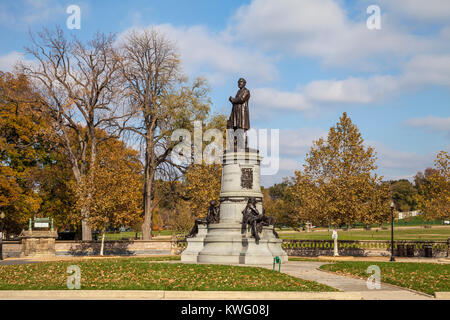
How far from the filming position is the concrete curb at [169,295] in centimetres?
1228

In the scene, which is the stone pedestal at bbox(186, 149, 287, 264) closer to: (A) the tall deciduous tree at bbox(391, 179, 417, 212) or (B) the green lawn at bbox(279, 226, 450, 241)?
(B) the green lawn at bbox(279, 226, 450, 241)

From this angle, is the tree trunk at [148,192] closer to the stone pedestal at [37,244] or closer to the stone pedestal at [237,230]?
the stone pedestal at [37,244]

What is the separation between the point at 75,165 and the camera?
43375mm

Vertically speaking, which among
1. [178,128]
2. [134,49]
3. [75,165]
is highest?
[134,49]

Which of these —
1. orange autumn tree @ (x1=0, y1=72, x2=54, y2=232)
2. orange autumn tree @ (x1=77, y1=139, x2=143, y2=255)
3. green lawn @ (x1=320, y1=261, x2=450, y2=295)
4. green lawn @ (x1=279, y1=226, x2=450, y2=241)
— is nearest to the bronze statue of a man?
green lawn @ (x1=320, y1=261, x2=450, y2=295)

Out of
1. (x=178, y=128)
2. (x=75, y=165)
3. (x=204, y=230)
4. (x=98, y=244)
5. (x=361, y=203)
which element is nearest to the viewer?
(x=204, y=230)

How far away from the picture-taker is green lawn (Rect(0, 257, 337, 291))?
44.5 feet

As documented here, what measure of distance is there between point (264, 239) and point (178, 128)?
25516mm

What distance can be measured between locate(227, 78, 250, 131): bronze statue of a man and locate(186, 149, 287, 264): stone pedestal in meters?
1.52

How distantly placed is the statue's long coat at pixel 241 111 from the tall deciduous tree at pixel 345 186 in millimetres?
11007

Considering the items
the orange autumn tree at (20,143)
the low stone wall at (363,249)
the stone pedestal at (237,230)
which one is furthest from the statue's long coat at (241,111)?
the orange autumn tree at (20,143)

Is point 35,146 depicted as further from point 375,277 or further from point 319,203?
point 375,277
